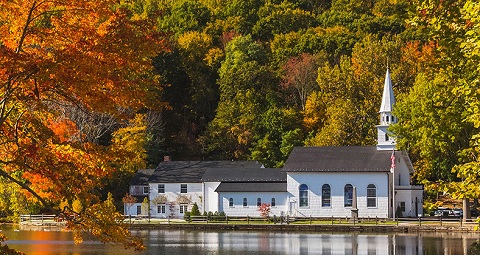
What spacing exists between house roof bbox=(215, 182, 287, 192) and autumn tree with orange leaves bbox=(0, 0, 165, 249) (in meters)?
56.2

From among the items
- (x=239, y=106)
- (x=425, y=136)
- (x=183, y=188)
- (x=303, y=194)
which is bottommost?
(x=303, y=194)

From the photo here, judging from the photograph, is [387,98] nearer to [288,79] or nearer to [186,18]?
[288,79]

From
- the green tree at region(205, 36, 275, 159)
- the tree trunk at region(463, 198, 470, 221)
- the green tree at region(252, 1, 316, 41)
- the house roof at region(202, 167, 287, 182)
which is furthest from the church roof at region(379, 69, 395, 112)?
the green tree at region(252, 1, 316, 41)

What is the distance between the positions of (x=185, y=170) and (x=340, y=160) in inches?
636

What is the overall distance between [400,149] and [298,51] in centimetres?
3663

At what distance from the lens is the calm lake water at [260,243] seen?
162 feet

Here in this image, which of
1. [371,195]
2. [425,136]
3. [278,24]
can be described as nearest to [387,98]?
[371,195]

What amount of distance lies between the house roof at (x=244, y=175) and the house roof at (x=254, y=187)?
1.55 feet

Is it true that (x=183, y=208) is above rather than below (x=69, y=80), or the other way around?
below

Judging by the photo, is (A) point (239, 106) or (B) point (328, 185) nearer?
(B) point (328, 185)

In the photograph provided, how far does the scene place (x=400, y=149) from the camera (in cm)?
7481

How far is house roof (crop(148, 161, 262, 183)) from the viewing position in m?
84.3

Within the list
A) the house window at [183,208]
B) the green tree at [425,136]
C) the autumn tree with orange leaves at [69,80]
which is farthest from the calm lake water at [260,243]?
the autumn tree with orange leaves at [69,80]

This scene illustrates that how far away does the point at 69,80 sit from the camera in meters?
20.5
